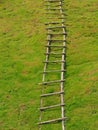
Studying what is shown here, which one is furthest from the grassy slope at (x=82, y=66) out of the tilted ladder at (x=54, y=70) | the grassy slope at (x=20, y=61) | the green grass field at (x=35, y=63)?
the grassy slope at (x=20, y=61)

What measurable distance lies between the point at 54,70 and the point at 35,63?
97 centimetres

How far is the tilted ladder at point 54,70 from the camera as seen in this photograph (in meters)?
11.4

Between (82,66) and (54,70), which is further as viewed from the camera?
(82,66)

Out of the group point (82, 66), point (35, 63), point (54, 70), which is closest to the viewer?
point (54, 70)

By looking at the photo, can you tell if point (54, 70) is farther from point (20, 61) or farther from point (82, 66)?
point (20, 61)

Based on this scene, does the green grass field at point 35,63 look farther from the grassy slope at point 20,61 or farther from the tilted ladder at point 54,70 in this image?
the tilted ladder at point 54,70

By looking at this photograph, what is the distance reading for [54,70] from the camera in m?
13.8

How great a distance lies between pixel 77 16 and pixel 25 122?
340 inches

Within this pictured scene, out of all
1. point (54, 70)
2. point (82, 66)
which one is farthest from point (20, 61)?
point (82, 66)

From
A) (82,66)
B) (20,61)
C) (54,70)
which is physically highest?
(20,61)

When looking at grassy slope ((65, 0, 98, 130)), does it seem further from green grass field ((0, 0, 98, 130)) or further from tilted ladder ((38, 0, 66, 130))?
tilted ladder ((38, 0, 66, 130))

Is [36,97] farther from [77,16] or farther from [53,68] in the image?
[77,16]

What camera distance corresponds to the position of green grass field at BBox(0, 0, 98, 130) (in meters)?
11.4

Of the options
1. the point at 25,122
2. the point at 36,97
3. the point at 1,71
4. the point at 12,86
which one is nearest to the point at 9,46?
the point at 1,71
